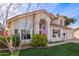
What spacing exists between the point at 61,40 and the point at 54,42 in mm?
96

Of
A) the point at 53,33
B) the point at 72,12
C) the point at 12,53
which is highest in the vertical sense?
the point at 72,12

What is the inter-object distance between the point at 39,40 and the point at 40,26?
0.18 metres

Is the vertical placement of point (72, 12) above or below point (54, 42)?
above

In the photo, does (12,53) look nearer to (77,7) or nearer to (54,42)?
(54,42)

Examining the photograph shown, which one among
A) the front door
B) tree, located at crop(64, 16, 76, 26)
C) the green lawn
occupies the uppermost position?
tree, located at crop(64, 16, 76, 26)

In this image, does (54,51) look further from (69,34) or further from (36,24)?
(36,24)

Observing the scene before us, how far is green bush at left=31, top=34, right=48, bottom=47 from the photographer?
119 inches

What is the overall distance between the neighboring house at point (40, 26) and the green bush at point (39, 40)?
46 millimetres

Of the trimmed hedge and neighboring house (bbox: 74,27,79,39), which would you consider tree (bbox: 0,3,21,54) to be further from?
neighboring house (bbox: 74,27,79,39)

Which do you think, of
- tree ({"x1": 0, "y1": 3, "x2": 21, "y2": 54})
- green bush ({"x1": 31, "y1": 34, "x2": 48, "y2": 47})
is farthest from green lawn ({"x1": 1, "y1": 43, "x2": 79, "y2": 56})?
tree ({"x1": 0, "y1": 3, "x2": 21, "y2": 54})

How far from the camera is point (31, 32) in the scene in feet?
9.91

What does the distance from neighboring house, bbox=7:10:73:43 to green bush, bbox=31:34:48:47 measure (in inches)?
1.8

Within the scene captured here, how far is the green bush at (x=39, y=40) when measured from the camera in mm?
3020

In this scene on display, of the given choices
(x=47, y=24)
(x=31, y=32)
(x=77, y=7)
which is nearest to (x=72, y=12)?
(x=77, y=7)
